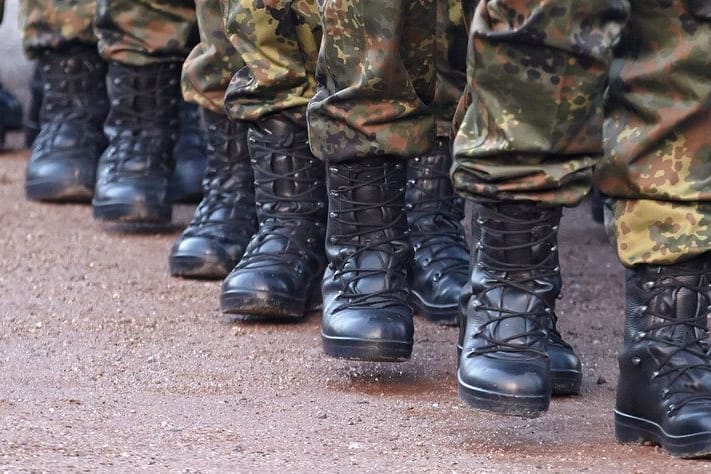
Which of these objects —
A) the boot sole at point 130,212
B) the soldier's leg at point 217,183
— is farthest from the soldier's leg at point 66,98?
the soldier's leg at point 217,183

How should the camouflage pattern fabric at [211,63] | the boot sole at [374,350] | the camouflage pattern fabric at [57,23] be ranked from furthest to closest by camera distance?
the camouflage pattern fabric at [57,23] < the camouflage pattern fabric at [211,63] < the boot sole at [374,350]

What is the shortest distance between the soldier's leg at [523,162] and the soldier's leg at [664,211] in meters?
0.06

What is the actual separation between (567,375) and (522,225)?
1.17 feet

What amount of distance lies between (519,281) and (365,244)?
41 centimetres

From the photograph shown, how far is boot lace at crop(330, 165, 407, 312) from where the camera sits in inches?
90.7

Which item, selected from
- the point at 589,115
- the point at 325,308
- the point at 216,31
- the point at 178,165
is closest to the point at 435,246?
the point at 325,308

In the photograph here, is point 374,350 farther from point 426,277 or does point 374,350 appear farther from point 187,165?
point 187,165

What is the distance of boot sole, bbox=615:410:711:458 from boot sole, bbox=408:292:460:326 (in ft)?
2.28

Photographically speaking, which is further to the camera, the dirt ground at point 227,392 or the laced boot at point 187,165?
the laced boot at point 187,165

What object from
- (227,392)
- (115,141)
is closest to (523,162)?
(227,392)

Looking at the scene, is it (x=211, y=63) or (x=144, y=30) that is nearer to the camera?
(x=211, y=63)

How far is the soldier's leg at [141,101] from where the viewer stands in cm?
338

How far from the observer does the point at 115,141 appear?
11.5ft

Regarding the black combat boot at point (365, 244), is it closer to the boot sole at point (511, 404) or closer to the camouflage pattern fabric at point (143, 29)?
the boot sole at point (511, 404)
